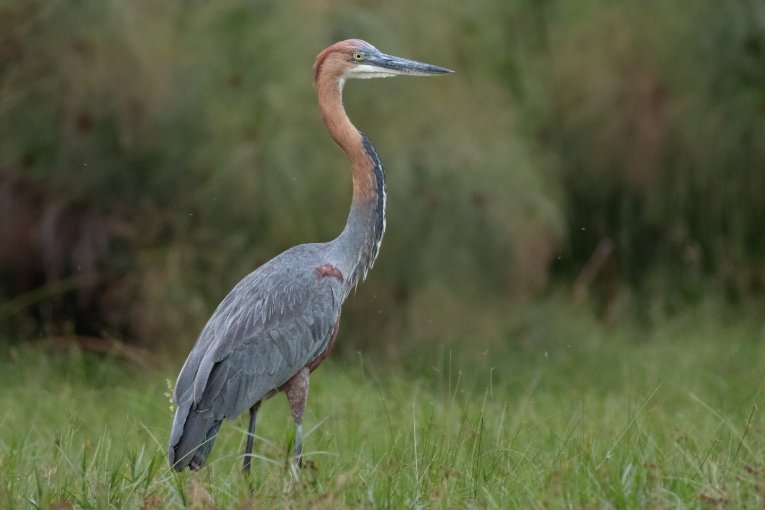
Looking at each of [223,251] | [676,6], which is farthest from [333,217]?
[676,6]

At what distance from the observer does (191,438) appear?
4309mm

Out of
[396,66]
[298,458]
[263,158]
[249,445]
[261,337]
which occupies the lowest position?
[249,445]

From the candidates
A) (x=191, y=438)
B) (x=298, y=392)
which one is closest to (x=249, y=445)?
(x=191, y=438)

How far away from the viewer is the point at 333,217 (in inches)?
301

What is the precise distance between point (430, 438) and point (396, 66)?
5.28ft

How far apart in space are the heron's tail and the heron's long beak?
159cm

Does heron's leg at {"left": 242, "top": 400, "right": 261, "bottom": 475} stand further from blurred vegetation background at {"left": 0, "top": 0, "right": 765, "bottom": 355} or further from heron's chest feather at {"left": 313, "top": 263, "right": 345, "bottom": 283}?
blurred vegetation background at {"left": 0, "top": 0, "right": 765, "bottom": 355}

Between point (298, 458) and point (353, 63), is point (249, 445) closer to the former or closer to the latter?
point (298, 458)

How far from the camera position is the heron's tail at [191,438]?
4.21 metres

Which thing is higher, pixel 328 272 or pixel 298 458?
pixel 328 272

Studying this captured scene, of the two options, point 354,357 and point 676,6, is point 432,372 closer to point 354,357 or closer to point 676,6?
point 354,357

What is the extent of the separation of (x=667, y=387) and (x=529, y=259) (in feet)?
5.59

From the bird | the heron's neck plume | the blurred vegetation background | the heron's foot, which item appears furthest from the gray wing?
the blurred vegetation background

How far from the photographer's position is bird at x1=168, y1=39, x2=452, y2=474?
445 centimetres
